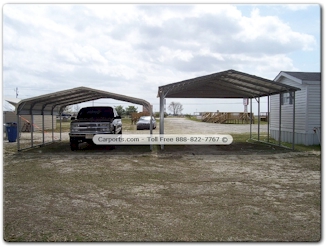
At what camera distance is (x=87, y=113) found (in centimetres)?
1416

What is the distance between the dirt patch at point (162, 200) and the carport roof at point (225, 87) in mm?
3965

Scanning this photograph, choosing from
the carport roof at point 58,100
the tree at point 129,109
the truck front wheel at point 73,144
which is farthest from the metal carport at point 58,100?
the tree at point 129,109

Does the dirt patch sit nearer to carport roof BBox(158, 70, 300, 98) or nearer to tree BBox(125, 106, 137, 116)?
carport roof BBox(158, 70, 300, 98)

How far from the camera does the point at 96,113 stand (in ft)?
46.5

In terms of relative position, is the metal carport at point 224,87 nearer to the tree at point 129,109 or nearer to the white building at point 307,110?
the white building at point 307,110

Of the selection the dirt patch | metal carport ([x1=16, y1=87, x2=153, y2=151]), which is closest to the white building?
the dirt patch

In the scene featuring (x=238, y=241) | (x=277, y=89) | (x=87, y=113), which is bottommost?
(x=238, y=241)

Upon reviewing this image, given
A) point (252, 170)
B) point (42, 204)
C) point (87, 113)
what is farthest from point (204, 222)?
point (87, 113)

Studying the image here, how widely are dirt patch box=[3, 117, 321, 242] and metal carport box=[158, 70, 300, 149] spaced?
392cm

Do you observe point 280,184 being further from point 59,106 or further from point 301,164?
point 59,106

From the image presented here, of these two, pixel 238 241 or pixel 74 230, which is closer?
pixel 238 241

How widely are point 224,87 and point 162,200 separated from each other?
11.6m

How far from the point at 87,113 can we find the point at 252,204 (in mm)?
10366

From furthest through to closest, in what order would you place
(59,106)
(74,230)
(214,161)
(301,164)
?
1. (59,106)
2. (214,161)
3. (301,164)
4. (74,230)
